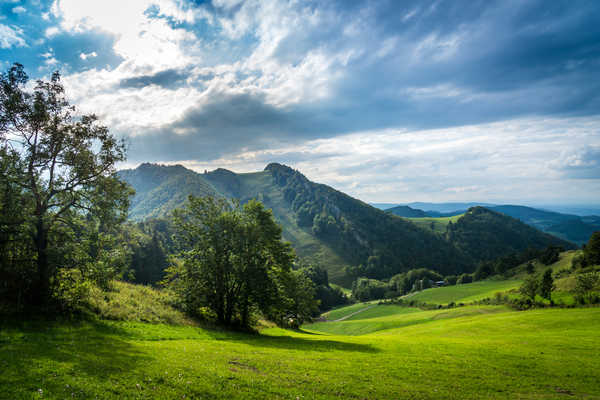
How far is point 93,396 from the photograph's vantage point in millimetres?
11273

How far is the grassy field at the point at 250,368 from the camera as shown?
12.6 meters

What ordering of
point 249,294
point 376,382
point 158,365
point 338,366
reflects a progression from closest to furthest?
1. point 158,365
2. point 376,382
3. point 338,366
4. point 249,294

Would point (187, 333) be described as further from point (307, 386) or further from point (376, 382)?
point (376, 382)

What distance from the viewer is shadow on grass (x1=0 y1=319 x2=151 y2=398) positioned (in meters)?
11.4

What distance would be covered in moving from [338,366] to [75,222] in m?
25.8

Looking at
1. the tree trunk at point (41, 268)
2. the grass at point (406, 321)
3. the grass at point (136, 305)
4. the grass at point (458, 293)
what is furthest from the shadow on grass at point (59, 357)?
the grass at point (458, 293)

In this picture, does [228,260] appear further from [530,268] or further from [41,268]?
[530,268]

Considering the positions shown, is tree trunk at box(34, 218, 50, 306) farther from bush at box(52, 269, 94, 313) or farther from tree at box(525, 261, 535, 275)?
tree at box(525, 261, 535, 275)

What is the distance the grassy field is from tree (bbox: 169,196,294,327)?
722cm

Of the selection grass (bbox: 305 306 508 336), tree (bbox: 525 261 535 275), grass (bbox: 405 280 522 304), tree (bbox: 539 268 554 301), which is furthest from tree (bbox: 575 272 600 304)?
tree (bbox: 525 261 535 275)

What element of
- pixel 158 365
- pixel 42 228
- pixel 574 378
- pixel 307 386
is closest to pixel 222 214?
pixel 42 228

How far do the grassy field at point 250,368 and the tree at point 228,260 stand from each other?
7.22m

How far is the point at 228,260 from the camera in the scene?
36.5m

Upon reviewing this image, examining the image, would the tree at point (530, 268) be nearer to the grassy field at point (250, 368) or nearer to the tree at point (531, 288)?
the tree at point (531, 288)
